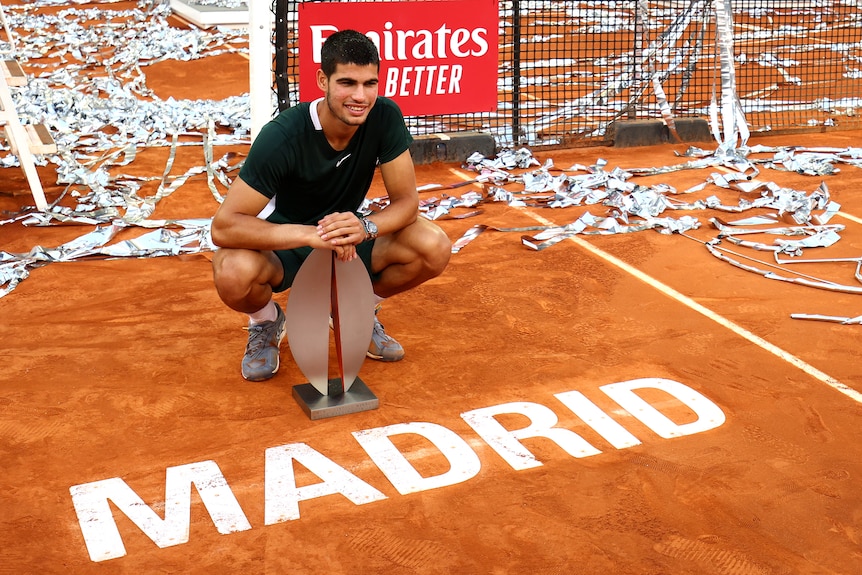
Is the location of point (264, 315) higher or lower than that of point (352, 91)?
lower

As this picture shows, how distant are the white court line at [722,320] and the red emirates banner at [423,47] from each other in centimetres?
211

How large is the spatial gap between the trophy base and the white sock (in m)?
0.43

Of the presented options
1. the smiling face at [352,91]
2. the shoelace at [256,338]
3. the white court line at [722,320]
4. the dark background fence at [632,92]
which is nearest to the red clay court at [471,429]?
the white court line at [722,320]

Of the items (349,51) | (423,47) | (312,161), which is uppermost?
(423,47)

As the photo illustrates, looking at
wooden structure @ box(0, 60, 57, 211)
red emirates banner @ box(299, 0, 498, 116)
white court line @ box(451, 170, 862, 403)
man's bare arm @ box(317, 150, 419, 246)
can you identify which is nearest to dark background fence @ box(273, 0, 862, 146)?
red emirates banner @ box(299, 0, 498, 116)

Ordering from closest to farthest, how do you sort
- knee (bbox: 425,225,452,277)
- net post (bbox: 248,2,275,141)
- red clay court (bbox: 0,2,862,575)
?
red clay court (bbox: 0,2,862,575) → knee (bbox: 425,225,452,277) → net post (bbox: 248,2,275,141)

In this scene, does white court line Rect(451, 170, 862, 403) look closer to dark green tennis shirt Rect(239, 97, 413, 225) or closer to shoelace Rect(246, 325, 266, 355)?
dark green tennis shirt Rect(239, 97, 413, 225)

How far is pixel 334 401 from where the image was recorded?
4.51m

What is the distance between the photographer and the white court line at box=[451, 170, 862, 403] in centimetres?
478

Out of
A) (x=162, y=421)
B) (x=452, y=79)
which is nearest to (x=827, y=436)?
(x=162, y=421)

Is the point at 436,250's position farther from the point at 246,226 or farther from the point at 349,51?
the point at 349,51

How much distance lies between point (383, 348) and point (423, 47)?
4.37 meters

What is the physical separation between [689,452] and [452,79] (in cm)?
544

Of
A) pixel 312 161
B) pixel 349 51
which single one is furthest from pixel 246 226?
pixel 349 51
